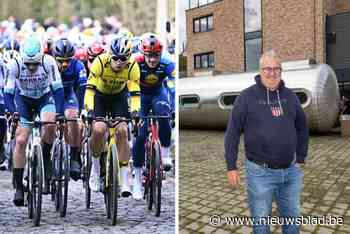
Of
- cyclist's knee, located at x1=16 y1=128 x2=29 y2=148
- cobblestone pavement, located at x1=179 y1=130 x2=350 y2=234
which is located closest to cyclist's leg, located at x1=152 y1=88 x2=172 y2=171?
cobblestone pavement, located at x1=179 y1=130 x2=350 y2=234

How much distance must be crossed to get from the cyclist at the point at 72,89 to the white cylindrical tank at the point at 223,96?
0.82 metres

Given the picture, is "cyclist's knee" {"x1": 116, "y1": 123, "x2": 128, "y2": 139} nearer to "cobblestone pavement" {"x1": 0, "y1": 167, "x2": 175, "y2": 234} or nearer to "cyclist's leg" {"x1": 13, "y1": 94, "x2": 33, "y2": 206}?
"cobblestone pavement" {"x1": 0, "y1": 167, "x2": 175, "y2": 234}

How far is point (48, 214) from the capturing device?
1.99 m

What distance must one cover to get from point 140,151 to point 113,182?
1.02 feet

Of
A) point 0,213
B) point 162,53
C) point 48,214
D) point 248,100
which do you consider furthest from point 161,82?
point 0,213

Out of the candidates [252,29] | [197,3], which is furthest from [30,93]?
[252,29]

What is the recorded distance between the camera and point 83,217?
2.00 metres

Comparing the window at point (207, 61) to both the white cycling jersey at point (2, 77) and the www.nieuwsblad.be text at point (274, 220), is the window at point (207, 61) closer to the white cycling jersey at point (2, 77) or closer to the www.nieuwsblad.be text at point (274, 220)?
the www.nieuwsblad.be text at point (274, 220)

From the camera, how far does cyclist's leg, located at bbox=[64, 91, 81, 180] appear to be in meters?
2.20

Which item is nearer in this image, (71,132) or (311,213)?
(311,213)

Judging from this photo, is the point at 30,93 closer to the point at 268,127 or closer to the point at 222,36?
the point at 268,127

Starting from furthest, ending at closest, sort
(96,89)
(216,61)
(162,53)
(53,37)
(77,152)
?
(216,61), (77,152), (96,89), (162,53), (53,37)

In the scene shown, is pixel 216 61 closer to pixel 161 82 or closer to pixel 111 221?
pixel 161 82

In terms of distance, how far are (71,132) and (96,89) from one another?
0.30 metres
